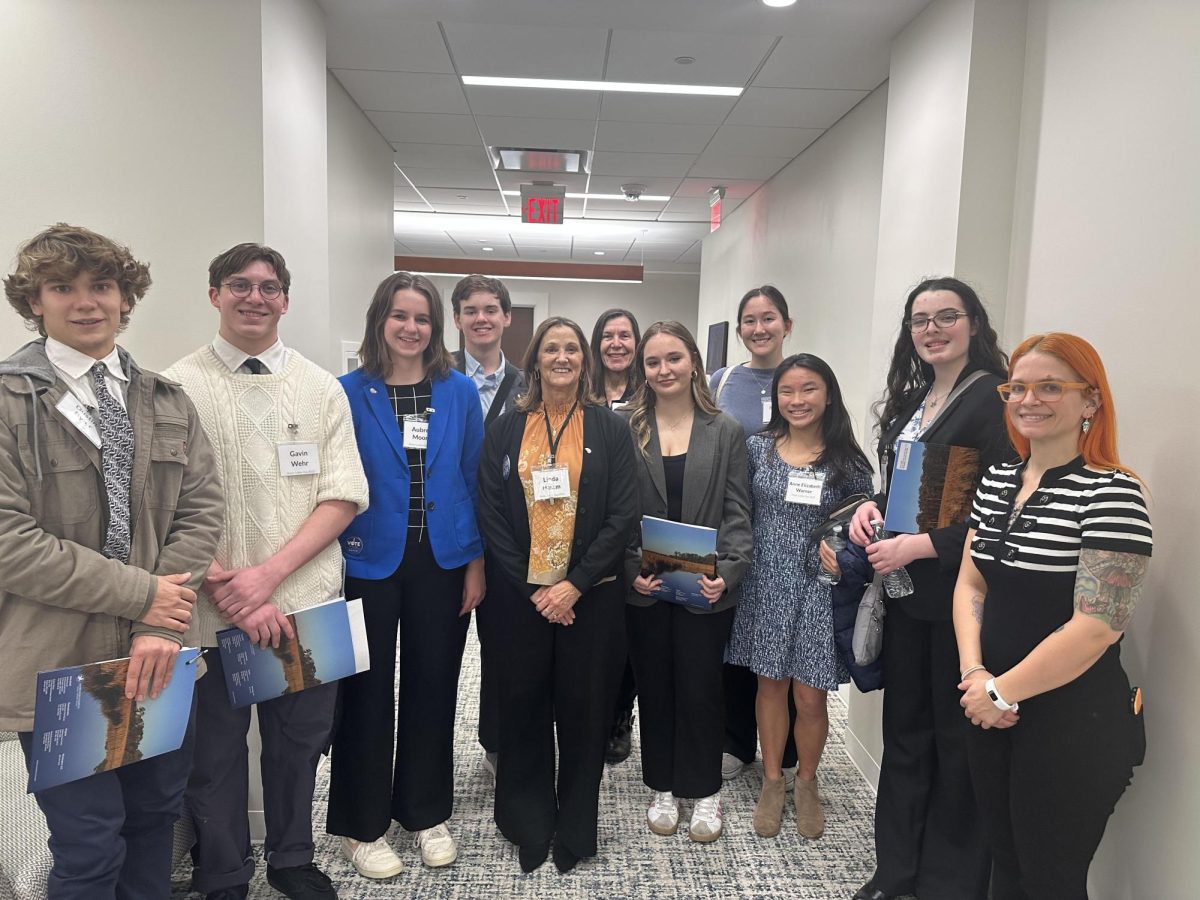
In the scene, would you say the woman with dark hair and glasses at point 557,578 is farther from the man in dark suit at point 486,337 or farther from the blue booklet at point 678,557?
the man in dark suit at point 486,337

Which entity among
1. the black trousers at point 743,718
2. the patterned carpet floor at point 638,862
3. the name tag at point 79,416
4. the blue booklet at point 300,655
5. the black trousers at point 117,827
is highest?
the name tag at point 79,416

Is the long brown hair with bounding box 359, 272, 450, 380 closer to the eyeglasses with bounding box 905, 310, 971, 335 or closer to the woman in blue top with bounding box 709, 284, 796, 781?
the woman in blue top with bounding box 709, 284, 796, 781

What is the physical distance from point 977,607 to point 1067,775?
39 centimetres

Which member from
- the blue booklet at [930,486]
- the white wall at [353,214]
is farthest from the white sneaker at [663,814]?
the white wall at [353,214]

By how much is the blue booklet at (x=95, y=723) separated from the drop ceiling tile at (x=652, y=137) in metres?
4.04

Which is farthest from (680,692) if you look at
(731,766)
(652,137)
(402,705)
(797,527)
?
(652,137)

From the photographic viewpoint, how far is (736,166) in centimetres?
560

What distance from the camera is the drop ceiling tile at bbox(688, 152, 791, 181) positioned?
17.5ft

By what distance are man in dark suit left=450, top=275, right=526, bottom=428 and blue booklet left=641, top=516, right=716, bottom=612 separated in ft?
2.77

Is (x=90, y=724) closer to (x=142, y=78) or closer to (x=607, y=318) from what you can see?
(x=142, y=78)

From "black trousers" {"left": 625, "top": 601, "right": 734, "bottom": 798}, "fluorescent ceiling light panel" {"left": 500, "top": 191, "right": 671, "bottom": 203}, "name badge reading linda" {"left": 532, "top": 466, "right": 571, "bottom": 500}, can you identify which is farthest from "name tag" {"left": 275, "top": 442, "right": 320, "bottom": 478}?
"fluorescent ceiling light panel" {"left": 500, "top": 191, "right": 671, "bottom": 203}

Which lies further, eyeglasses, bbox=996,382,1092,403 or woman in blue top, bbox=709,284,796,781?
woman in blue top, bbox=709,284,796,781

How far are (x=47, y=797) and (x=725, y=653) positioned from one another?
191 centimetres

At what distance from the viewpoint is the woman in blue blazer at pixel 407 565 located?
7.11ft
